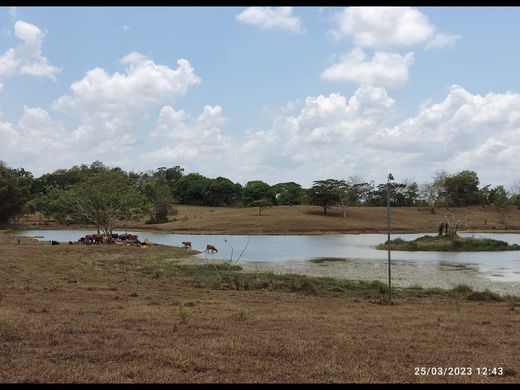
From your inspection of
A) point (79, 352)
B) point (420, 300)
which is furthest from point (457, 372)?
point (420, 300)

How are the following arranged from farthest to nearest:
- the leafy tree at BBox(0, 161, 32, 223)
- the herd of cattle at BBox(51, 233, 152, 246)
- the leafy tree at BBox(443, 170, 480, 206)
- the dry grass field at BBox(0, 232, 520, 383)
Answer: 1. the leafy tree at BBox(443, 170, 480, 206)
2. the leafy tree at BBox(0, 161, 32, 223)
3. the herd of cattle at BBox(51, 233, 152, 246)
4. the dry grass field at BBox(0, 232, 520, 383)

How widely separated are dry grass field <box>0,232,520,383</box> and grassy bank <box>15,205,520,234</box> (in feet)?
245

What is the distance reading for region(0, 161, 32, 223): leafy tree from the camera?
87.5m

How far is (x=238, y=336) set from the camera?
10688 mm

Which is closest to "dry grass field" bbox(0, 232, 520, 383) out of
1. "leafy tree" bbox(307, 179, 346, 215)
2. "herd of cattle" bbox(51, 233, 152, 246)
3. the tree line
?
"herd of cattle" bbox(51, 233, 152, 246)

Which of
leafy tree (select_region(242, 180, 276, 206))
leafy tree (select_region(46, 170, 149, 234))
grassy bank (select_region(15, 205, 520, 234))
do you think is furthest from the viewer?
leafy tree (select_region(242, 180, 276, 206))

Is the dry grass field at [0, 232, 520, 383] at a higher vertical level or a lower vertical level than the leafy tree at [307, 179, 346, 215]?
lower

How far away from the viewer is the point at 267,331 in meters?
11.6

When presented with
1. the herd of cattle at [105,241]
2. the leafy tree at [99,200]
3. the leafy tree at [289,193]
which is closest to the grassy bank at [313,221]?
the leafy tree at [289,193]

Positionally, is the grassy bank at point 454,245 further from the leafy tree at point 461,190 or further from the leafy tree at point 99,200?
the leafy tree at point 461,190

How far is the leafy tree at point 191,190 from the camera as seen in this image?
141375mm

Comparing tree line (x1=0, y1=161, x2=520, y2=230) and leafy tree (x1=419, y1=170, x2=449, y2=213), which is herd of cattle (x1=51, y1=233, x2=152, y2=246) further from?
leafy tree (x1=419, y1=170, x2=449, y2=213)

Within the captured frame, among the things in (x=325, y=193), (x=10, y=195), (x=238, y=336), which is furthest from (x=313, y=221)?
(x=238, y=336)

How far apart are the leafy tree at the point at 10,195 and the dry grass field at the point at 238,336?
74353 mm
